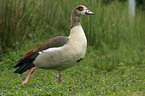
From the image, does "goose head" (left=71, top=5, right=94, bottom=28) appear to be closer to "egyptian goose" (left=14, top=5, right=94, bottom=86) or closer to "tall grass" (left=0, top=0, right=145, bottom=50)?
"egyptian goose" (left=14, top=5, right=94, bottom=86)

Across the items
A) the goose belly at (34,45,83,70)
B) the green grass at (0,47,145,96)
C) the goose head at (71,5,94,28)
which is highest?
the goose head at (71,5,94,28)

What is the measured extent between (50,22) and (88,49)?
178 cm

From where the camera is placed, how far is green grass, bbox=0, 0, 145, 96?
5348mm

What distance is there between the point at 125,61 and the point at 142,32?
417 cm

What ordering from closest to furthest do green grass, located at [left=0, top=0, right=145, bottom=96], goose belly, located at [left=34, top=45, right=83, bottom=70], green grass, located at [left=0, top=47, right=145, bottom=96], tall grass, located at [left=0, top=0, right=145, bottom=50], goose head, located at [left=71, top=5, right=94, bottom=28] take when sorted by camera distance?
green grass, located at [left=0, top=47, right=145, bottom=96], goose belly, located at [left=34, top=45, right=83, bottom=70], green grass, located at [left=0, top=0, right=145, bottom=96], goose head, located at [left=71, top=5, right=94, bottom=28], tall grass, located at [left=0, top=0, right=145, bottom=50]

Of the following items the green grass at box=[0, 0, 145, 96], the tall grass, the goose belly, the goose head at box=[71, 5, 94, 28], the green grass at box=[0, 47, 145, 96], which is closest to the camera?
the green grass at box=[0, 47, 145, 96]

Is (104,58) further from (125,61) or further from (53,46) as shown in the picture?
(53,46)

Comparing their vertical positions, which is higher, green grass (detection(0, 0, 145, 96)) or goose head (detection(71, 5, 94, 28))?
goose head (detection(71, 5, 94, 28))

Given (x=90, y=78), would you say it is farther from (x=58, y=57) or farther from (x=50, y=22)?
(x=50, y=22)

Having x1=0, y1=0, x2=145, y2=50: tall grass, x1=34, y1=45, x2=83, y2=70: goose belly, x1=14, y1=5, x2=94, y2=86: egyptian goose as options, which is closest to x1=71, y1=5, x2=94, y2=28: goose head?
x1=14, y1=5, x2=94, y2=86: egyptian goose

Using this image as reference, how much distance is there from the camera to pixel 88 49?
9086 mm

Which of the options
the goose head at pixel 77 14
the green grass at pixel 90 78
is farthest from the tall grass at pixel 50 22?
the goose head at pixel 77 14

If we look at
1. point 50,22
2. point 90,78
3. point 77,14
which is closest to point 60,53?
point 77,14

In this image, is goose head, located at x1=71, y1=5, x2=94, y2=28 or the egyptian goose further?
goose head, located at x1=71, y1=5, x2=94, y2=28
